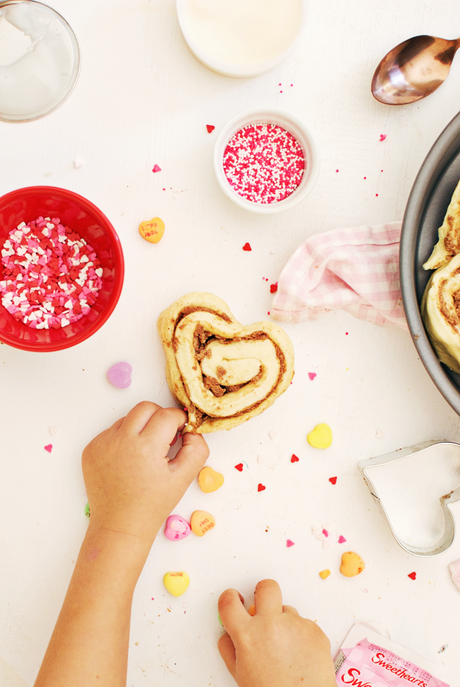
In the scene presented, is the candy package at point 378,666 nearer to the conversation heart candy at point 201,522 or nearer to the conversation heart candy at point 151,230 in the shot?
the conversation heart candy at point 201,522

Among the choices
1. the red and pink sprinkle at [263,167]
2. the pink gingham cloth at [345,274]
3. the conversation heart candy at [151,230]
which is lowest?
the pink gingham cloth at [345,274]

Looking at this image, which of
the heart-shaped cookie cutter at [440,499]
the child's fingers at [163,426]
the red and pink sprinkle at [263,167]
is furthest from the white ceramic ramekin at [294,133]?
the heart-shaped cookie cutter at [440,499]

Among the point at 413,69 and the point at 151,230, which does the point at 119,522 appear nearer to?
the point at 151,230

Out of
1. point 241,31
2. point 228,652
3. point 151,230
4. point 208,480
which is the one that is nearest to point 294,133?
point 241,31

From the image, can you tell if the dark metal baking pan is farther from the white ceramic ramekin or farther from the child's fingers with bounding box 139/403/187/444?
the child's fingers with bounding box 139/403/187/444

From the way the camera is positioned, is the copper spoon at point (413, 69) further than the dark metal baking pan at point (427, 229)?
Yes

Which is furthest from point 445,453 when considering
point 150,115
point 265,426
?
point 150,115

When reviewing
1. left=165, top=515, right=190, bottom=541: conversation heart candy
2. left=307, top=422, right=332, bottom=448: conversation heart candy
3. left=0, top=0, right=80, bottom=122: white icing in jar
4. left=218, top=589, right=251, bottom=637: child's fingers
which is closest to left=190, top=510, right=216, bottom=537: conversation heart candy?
left=165, top=515, right=190, bottom=541: conversation heart candy

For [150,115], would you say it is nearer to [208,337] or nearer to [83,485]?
[208,337]
